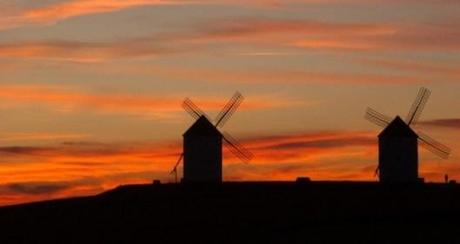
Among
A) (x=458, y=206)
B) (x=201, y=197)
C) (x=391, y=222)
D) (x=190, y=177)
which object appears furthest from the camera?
(x=190, y=177)

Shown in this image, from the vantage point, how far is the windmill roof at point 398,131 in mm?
97375

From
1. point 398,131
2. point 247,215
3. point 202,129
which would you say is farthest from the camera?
point 398,131

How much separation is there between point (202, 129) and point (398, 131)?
1197cm

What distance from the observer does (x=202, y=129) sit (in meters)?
96.9

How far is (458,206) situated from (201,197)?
15.2m

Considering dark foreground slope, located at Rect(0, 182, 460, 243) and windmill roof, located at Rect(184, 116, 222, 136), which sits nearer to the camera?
dark foreground slope, located at Rect(0, 182, 460, 243)

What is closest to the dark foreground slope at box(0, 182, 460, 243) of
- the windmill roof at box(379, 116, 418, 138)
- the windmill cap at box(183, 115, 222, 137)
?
the windmill cap at box(183, 115, 222, 137)

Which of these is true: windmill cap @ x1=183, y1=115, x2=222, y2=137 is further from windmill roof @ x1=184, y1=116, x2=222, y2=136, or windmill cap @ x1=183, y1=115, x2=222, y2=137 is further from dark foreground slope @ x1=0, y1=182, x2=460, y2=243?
dark foreground slope @ x1=0, y1=182, x2=460, y2=243

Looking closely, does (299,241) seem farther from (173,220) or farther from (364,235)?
(173,220)

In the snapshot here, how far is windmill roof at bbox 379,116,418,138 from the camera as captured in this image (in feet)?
319

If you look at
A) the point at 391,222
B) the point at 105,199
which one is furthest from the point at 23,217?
the point at 391,222

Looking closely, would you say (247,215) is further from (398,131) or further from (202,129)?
(398,131)

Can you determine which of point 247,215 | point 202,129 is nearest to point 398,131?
point 202,129

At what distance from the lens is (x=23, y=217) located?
83.1 meters
